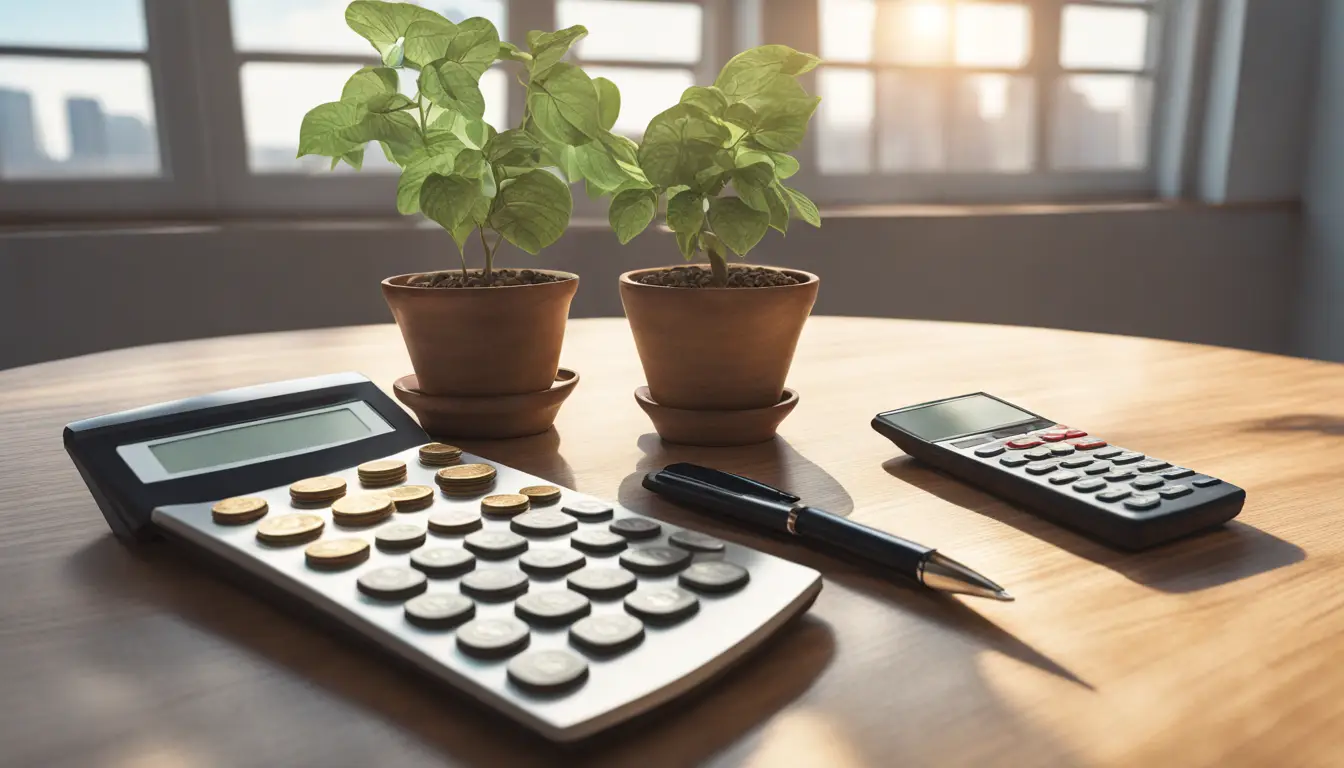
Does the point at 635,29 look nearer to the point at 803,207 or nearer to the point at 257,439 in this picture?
the point at 803,207

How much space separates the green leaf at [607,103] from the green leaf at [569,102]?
0.06 feet

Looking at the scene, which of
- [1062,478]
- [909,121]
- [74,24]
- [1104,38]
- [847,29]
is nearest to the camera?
[1062,478]

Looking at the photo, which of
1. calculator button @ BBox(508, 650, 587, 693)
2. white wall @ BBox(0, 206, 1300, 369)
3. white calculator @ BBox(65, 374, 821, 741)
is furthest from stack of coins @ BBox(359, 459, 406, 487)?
white wall @ BBox(0, 206, 1300, 369)

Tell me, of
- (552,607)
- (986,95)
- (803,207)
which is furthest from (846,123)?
(552,607)

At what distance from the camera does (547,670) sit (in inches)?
11.5

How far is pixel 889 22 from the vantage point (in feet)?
7.57

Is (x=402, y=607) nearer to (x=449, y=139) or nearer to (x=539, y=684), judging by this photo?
(x=539, y=684)

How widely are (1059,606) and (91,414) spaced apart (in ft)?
2.25

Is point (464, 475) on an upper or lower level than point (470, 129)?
lower

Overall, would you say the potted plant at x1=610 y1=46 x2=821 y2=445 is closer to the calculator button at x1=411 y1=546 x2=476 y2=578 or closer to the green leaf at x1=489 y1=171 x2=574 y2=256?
the green leaf at x1=489 y1=171 x2=574 y2=256

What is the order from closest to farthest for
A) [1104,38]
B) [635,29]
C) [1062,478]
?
[1062,478] < [635,29] < [1104,38]

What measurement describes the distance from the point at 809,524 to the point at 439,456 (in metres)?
0.20

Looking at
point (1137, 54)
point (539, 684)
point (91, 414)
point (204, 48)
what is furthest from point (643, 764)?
point (1137, 54)

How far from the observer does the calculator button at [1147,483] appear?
0.48 meters
